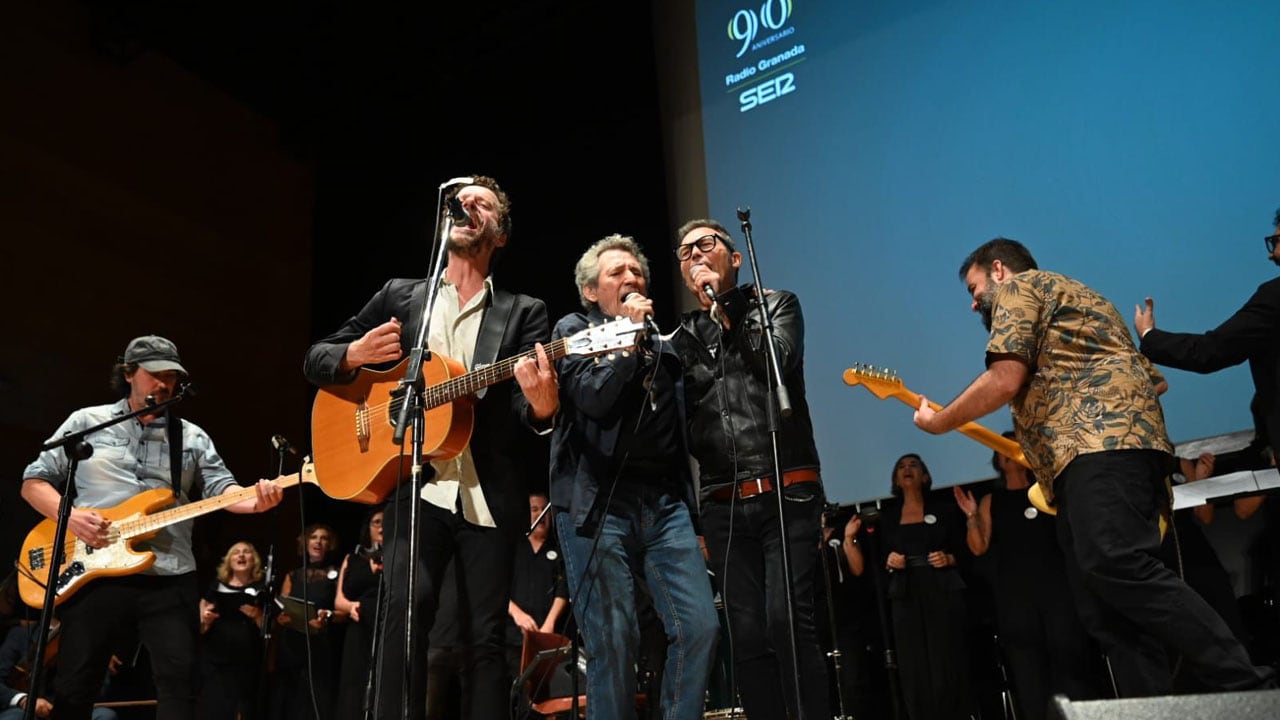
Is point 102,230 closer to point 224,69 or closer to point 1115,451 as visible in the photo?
point 224,69

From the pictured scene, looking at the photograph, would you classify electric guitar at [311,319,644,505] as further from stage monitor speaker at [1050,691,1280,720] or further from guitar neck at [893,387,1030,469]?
guitar neck at [893,387,1030,469]

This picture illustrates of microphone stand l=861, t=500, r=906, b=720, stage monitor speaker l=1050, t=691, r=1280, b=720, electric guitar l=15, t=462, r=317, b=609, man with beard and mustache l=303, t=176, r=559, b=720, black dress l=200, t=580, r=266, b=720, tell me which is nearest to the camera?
stage monitor speaker l=1050, t=691, r=1280, b=720

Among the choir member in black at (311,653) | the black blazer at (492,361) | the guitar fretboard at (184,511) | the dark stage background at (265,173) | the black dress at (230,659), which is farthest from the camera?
the dark stage background at (265,173)

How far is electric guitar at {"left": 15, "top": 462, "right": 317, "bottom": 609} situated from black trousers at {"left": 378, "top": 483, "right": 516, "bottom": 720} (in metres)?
1.30

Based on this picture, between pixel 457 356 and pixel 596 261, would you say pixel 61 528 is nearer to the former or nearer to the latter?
pixel 457 356

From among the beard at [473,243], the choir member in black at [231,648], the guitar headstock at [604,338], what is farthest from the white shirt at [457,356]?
the choir member in black at [231,648]

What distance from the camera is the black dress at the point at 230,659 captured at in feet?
22.2

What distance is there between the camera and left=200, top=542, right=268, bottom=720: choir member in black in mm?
6781

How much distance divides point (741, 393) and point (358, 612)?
13.9 ft

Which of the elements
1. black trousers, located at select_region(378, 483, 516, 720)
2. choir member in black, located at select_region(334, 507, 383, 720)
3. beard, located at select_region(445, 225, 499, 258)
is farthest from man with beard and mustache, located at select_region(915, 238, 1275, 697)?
choir member in black, located at select_region(334, 507, 383, 720)

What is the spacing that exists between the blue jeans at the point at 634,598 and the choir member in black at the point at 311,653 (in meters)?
4.48

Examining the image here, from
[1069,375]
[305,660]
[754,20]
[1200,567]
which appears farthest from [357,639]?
[1200,567]

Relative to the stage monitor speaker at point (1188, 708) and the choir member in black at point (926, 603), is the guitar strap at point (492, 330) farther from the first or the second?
the choir member in black at point (926, 603)

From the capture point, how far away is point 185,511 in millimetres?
4523
